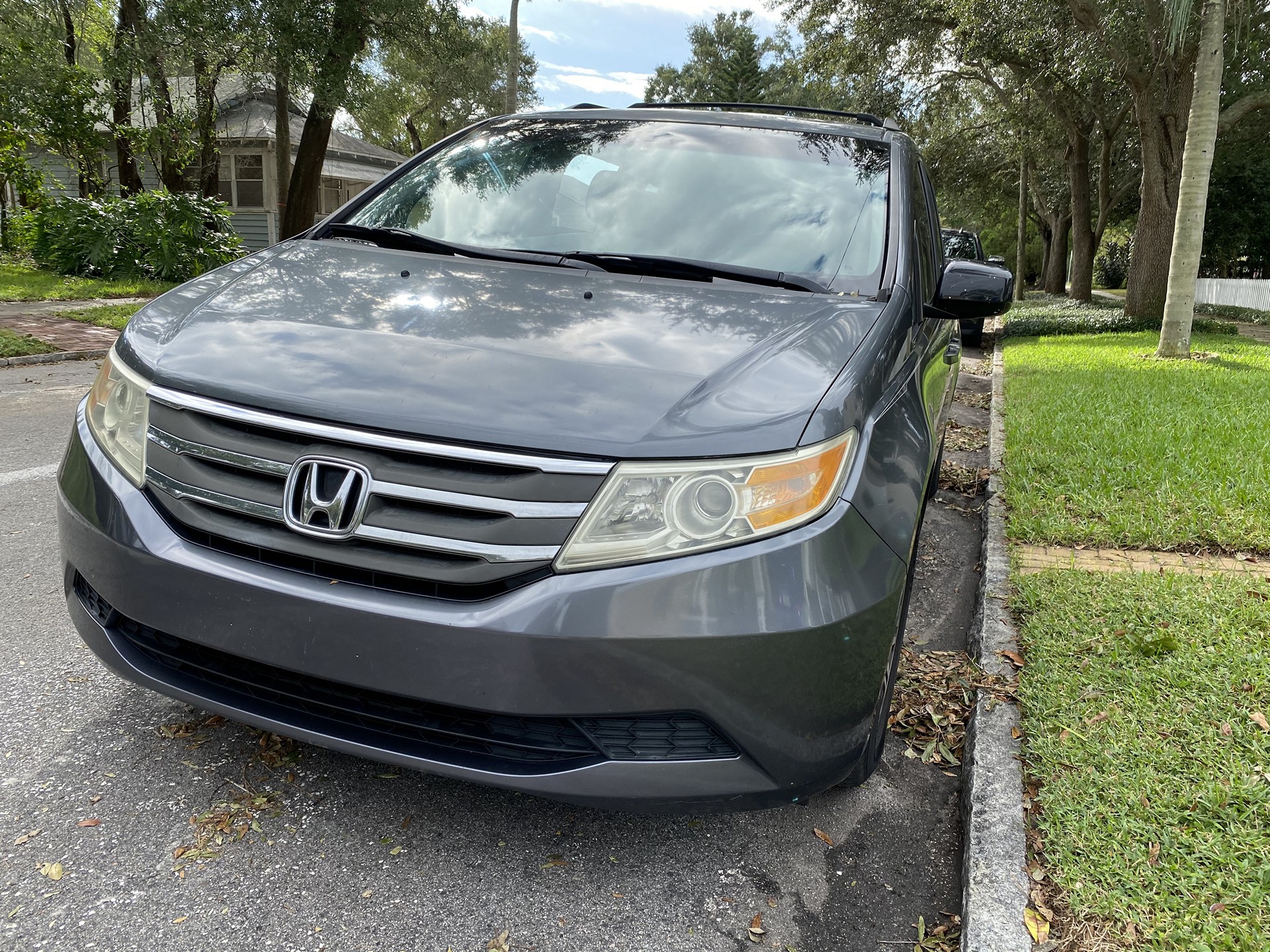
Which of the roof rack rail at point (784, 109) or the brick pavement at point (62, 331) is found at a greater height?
the roof rack rail at point (784, 109)

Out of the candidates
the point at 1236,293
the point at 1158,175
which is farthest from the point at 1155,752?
the point at 1236,293

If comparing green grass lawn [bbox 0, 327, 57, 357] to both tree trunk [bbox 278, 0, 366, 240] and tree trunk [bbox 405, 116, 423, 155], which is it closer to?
tree trunk [bbox 278, 0, 366, 240]

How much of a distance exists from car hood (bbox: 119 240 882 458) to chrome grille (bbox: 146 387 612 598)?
0.04m

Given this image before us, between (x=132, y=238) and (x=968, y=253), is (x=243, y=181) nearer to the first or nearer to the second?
(x=132, y=238)

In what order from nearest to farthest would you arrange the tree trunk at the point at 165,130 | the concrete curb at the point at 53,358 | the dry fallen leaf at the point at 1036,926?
1. the dry fallen leaf at the point at 1036,926
2. the concrete curb at the point at 53,358
3. the tree trunk at the point at 165,130

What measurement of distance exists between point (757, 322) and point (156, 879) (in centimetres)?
181

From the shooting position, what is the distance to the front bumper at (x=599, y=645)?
171cm

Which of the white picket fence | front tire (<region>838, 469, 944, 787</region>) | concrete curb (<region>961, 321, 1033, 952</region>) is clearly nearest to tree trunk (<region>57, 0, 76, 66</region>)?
concrete curb (<region>961, 321, 1033, 952</region>)

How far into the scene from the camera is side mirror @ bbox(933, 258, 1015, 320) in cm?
308

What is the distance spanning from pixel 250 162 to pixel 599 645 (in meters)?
30.0

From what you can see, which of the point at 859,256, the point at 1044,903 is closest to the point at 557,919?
the point at 1044,903

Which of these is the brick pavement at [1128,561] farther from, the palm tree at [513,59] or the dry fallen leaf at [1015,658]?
the palm tree at [513,59]

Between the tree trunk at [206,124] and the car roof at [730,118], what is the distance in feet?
55.8

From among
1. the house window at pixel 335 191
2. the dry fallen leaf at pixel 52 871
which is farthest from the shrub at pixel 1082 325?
the house window at pixel 335 191
